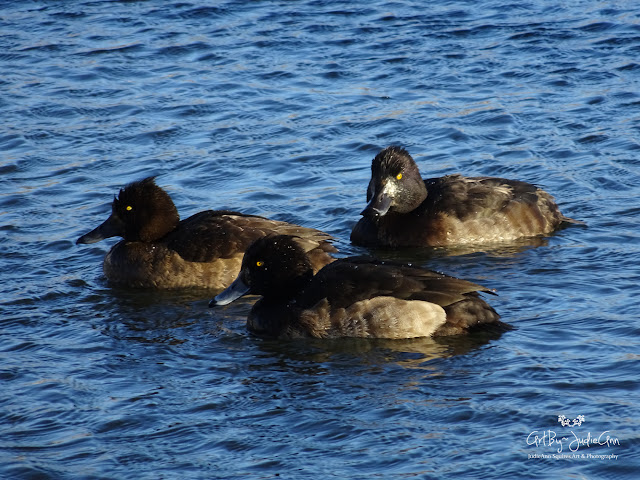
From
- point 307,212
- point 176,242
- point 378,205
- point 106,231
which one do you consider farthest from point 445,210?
point 106,231

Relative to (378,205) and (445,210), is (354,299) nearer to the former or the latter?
(378,205)

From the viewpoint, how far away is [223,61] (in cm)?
1756

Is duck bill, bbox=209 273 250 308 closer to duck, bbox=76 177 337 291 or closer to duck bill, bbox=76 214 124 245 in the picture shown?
duck, bbox=76 177 337 291

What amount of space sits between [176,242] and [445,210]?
2.88 metres

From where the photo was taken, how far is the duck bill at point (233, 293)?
953 centimetres

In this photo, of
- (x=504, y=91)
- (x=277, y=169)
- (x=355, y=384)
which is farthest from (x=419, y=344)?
(x=504, y=91)

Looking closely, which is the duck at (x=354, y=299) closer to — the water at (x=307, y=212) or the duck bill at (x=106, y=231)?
the water at (x=307, y=212)

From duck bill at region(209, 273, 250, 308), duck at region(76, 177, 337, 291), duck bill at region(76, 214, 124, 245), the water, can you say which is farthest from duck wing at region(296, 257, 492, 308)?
duck bill at region(76, 214, 124, 245)

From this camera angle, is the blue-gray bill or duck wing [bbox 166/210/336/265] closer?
Result: the blue-gray bill

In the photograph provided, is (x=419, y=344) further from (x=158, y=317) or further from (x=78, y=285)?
(x=78, y=285)

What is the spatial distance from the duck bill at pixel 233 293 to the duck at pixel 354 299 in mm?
97

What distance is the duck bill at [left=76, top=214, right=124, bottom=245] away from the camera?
36.3ft

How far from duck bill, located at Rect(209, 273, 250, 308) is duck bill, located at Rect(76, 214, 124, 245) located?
6.23 ft

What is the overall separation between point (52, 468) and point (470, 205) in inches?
233
